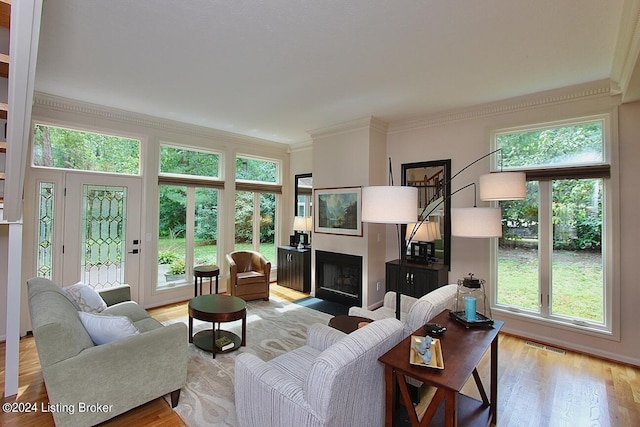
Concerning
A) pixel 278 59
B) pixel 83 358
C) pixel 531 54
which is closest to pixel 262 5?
pixel 278 59

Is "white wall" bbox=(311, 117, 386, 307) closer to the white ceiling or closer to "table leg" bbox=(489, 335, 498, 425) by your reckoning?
the white ceiling

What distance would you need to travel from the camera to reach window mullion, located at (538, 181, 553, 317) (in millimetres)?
3633

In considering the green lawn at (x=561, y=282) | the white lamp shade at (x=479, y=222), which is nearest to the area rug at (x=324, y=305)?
the green lawn at (x=561, y=282)

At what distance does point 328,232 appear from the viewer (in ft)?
17.0

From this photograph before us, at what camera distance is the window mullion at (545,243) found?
3.63 metres

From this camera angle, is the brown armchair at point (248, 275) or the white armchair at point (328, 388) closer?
the white armchair at point (328, 388)

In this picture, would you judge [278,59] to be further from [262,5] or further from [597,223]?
[597,223]

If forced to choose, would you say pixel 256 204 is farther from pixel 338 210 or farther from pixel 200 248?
pixel 338 210

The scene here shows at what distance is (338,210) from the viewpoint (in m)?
5.02

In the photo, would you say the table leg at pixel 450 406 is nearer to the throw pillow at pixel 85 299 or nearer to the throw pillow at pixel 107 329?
the throw pillow at pixel 107 329

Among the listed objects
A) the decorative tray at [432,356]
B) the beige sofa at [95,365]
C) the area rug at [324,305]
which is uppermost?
the decorative tray at [432,356]

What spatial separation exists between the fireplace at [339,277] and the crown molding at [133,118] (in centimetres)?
261

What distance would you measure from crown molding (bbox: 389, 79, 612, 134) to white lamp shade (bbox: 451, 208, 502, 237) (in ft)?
7.18

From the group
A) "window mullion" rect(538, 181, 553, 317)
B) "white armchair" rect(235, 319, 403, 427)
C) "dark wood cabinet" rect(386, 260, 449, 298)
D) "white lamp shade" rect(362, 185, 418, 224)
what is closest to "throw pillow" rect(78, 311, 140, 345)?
"white armchair" rect(235, 319, 403, 427)
